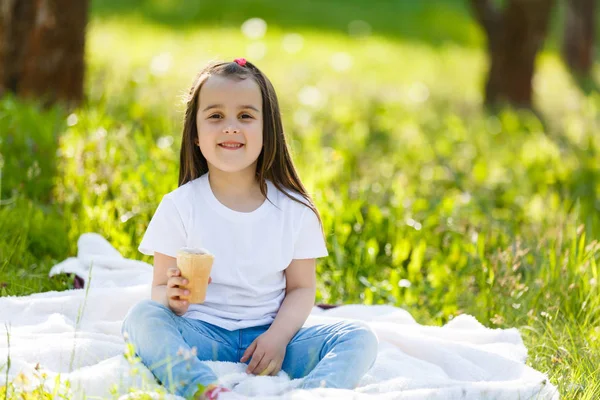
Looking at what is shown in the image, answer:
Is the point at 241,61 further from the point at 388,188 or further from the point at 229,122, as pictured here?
the point at 388,188

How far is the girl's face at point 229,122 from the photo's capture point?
9.85 ft

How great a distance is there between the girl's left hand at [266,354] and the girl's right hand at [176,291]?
10.2 inches

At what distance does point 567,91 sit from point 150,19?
5727mm

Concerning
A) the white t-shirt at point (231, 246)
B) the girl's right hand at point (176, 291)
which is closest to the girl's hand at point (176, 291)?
the girl's right hand at point (176, 291)

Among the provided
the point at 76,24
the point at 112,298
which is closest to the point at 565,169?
the point at 76,24

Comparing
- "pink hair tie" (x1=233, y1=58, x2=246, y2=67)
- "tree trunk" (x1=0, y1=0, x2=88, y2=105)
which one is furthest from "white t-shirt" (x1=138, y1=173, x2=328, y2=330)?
"tree trunk" (x1=0, y1=0, x2=88, y2=105)

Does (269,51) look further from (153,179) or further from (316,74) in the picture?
(153,179)

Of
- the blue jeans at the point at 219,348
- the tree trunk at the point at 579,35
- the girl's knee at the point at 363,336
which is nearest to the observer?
the blue jeans at the point at 219,348

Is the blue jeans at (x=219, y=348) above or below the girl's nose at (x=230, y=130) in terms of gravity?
below

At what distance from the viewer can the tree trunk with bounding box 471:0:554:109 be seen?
8.93 m

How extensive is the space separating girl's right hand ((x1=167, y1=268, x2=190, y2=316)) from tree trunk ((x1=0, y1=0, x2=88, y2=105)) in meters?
3.74

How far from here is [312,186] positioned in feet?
15.8

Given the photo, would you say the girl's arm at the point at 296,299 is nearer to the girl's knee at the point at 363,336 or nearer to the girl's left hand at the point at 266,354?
the girl's left hand at the point at 266,354

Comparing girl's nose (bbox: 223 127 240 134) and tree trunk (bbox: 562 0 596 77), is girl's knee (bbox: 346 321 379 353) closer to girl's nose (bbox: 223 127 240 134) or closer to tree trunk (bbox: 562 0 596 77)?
girl's nose (bbox: 223 127 240 134)
